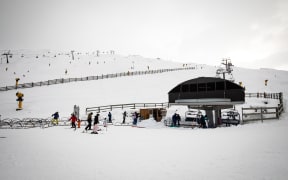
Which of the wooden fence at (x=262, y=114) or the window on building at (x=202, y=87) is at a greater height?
the window on building at (x=202, y=87)

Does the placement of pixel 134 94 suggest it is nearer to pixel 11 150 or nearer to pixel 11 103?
pixel 11 103

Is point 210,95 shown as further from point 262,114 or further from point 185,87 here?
point 262,114

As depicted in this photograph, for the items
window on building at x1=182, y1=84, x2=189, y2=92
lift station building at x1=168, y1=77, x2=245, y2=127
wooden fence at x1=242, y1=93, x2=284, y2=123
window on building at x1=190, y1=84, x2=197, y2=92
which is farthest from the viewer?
window on building at x1=182, y1=84, x2=189, y2=92

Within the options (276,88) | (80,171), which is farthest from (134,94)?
(276,88)

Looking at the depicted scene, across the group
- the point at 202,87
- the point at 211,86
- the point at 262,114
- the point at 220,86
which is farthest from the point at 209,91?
the point at 262,114

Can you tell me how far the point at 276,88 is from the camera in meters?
47.4

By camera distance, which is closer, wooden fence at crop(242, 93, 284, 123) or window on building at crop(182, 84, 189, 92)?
wooden fence at crop(242, 93, 284, 123)

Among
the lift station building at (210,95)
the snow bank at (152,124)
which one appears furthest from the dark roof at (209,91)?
the snow bank at (152,124)

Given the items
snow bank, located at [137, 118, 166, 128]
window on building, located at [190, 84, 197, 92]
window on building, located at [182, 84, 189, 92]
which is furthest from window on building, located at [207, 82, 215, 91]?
snow bank, located at [137, 118, 166, 128]

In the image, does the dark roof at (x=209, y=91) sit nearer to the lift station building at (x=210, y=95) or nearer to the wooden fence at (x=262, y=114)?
the lift station building at (x=210, y=95)

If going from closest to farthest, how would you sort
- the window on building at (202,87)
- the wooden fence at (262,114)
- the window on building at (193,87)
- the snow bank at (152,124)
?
the wooden fence at (262,114) → the snow bank at (152,124) → the window on building at (202,87) → the window on building at (193,87)

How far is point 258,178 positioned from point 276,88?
5266 centimetres

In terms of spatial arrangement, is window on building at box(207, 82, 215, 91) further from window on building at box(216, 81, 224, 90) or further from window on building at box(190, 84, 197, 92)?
window on building at box(190, 84, 197, 92)

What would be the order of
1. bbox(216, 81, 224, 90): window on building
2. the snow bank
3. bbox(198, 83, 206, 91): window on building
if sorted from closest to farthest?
the snow bank, bbox(216, 81, 224, 90): window on building, bbox(198, 83, 206, 91): window on building
